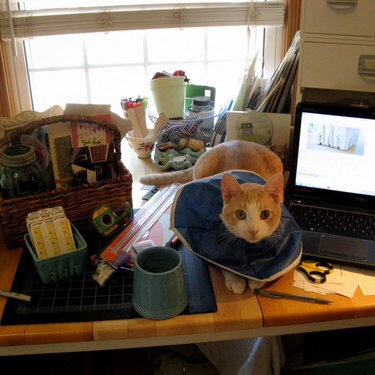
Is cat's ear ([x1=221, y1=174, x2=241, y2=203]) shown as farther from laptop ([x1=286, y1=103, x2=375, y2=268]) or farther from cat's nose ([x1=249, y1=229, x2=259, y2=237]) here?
laptop ([x1=286, y1=103, x2=375, y2=268])

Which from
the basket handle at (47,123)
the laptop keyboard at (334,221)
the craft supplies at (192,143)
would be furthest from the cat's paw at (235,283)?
the craft supplies at (192,143)

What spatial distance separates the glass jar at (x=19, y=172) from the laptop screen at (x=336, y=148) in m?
0.69

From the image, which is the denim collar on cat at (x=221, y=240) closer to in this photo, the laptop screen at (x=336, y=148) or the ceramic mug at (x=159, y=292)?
the ceramic mug at (x=159, y=292)

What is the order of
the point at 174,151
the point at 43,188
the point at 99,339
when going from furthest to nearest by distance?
the point at 174,151
the point at 43,188
the point at 99,339

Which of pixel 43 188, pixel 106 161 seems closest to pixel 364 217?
pixel 106 161

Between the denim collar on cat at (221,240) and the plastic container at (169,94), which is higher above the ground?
the plastic container at (169,94)

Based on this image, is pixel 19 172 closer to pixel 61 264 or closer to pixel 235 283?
pixel 61 264

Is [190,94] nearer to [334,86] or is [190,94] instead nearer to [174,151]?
[174,151]

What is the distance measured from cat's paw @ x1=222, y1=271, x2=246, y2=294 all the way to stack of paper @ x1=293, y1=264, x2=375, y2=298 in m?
0.12

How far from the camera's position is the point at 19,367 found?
1520 mm

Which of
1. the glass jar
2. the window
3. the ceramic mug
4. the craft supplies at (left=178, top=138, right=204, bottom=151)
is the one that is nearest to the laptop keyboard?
the ceramic mug

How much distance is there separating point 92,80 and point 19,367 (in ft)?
3.72

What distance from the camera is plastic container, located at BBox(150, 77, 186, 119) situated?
168 cm

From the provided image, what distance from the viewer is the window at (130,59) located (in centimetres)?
184
